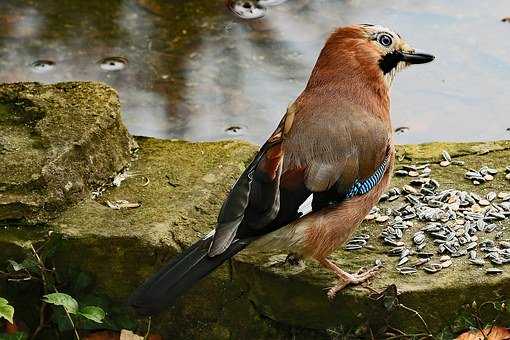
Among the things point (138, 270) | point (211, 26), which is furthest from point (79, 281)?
point (211, 26)

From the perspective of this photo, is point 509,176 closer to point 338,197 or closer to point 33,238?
point 338,197

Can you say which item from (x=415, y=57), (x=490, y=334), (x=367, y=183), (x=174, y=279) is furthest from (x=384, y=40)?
(x=174, y=279)

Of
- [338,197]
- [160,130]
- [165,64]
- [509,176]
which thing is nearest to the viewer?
[338,197]

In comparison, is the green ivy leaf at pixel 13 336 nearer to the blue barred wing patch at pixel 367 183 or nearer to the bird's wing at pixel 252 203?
the bird's wing at pixel 252 203

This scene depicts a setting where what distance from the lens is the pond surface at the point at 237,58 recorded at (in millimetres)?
7078

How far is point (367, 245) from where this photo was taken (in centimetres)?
528

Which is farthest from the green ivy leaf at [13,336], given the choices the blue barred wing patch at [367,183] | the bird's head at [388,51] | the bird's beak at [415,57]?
the bird's beak at [415,57]

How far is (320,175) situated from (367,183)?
0.24 m

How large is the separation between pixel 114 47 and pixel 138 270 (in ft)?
9.87

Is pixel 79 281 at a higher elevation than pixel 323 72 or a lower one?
lower

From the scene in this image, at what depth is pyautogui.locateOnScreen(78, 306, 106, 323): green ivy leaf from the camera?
16.0 ft

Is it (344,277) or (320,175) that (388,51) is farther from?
(344,277)

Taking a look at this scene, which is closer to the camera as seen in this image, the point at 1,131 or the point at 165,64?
the point at 1,131

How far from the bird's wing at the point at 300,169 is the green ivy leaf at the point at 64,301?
0.66 meters
